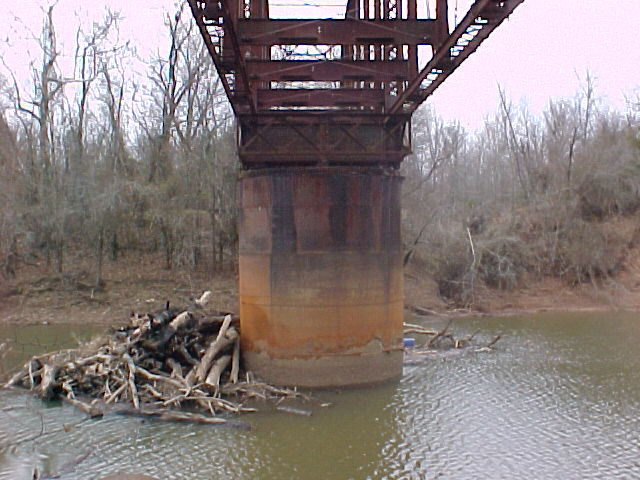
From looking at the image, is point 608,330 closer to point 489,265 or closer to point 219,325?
point 489,265

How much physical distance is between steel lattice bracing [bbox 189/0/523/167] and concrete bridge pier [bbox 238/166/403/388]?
2.19 ft

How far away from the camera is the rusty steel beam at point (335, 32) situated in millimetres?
11453

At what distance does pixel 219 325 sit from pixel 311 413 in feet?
13.2

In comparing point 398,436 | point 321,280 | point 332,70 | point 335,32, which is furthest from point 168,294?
point 335,32

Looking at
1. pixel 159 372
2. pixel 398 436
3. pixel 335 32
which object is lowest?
pixel 398 436

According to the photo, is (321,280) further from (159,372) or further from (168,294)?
(168,294)

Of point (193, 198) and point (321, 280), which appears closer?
point (321, 280)

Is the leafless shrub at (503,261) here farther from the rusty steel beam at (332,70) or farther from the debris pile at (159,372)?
the rusty steel beam at (332,70)

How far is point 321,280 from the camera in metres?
14.7

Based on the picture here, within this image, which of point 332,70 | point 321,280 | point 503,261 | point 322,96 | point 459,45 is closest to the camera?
point 459,45

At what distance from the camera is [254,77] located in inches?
508

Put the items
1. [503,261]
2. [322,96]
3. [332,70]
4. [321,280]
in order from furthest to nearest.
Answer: [503,261], [322,96], [321,280], [332,70]

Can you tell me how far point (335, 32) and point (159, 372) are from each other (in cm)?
788

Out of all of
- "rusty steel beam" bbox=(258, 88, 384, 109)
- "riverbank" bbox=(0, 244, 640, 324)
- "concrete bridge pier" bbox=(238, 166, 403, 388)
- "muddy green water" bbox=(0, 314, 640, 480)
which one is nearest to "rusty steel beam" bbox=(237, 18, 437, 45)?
"rusty steel beam" bbox=(258, 88, 384, 109)
